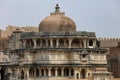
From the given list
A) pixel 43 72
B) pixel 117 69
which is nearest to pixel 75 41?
pixel 43 72

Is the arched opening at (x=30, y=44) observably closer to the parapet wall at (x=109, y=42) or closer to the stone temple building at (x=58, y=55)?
the stone temple building at (x=58, y=55)

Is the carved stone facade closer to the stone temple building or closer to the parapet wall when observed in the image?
the parapet wall

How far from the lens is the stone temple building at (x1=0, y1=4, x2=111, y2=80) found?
Result: 5281 cm

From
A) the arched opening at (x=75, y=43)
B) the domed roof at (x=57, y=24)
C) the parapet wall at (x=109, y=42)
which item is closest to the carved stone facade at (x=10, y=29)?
the parapet wall at (x=109, y=42)

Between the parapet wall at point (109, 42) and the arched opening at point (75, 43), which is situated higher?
the parapet wall at point (109, 42)

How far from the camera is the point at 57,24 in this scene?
185ft

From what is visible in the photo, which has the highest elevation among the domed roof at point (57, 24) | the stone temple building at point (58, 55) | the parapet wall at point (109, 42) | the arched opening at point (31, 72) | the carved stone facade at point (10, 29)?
the carved stone facade at point (10, 29)

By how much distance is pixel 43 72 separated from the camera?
2089 inches

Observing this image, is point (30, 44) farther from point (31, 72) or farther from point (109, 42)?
point (109, 42)

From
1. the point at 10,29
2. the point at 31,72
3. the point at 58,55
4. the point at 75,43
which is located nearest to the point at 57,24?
the point at 75,43

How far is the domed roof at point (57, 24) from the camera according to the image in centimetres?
5612

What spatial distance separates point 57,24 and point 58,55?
477 cm

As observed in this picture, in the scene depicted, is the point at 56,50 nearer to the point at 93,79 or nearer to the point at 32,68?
the point at 32,68

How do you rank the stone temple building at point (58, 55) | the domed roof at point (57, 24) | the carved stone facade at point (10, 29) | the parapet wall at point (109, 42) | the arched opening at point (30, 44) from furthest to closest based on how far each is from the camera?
the carved stone facade at point (10, 29) → the parapet wall at point (109, 42) → the domed roof at point (57, 24) → the arched opening at point (30, 44) → the stone temple building at point (58, 55)
